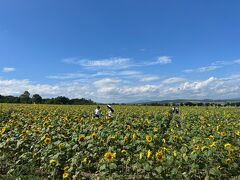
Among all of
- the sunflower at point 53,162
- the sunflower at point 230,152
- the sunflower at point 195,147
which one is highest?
the sunflower at point 195,147

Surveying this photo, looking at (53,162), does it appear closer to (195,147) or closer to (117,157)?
(117,157)

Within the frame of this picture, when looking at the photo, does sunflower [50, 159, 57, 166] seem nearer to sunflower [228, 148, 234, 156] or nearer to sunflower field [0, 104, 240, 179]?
sunflower field [0, 104, 240, 179]

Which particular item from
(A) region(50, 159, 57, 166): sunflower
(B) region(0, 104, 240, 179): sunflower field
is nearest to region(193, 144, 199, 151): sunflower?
(B) region(0, 104, 240, 179): sunflower field

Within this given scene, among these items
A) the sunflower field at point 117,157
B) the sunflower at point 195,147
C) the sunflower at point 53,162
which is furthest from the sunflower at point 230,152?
the sunflower at point 53,162

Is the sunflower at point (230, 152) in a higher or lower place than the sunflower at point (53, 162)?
higher

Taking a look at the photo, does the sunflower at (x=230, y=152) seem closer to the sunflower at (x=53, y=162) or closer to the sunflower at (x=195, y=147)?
the sunflower at (x=195, y=147)

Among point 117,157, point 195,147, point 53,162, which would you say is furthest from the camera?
point 195,147

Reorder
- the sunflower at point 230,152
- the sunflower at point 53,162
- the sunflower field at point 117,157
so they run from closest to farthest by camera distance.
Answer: the sunflower field at point 117,157 → the sunflower at point 53,162 → the sunflower at point 230,152

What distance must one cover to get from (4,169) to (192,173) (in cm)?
399

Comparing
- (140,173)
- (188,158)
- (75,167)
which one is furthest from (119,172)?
(188,158)

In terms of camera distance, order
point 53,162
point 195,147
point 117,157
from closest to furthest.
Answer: point 53,162
point 117,157
point 195,147

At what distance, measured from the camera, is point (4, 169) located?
758cm

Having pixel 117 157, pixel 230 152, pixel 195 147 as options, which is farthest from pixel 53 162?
pixel 230 152

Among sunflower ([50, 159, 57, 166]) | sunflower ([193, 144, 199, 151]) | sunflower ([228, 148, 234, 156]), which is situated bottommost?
sunflower ([50, 159, 57, 166])
